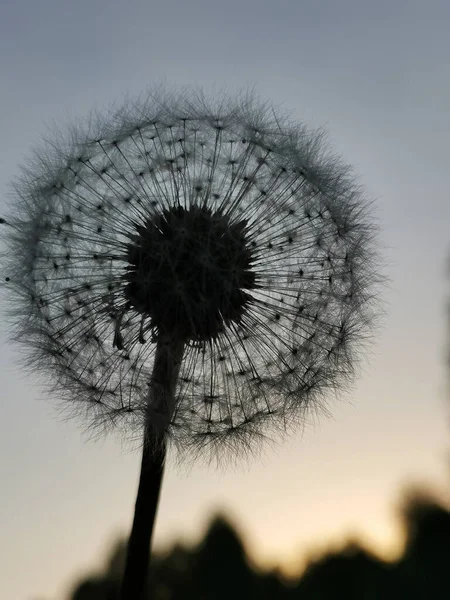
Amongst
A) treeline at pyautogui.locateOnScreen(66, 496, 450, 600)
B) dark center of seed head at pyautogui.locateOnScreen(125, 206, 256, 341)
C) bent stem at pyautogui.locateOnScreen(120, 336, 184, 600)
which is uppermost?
treeline at pyautogui.locateOnScreen(66, 496, 450, 600)

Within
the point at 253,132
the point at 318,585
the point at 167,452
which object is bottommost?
the point at 167,452

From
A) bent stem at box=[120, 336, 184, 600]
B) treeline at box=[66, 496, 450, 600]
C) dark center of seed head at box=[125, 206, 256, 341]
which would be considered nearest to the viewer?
bent stem at box=[120, 336, 184, 600]

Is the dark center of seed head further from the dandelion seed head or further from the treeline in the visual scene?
the treeline

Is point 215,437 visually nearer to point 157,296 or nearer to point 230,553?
point 157,296

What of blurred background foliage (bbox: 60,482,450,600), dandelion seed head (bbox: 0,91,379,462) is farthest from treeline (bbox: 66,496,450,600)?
dandelion seed head (bbox: 0,91,379,462)

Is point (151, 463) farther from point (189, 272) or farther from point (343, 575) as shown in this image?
point (343, 575)

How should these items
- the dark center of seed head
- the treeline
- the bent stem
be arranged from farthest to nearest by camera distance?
the treeline → the dark center of seed head → the bent stem

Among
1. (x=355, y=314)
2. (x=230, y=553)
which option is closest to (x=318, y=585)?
(x=230, y=553)
